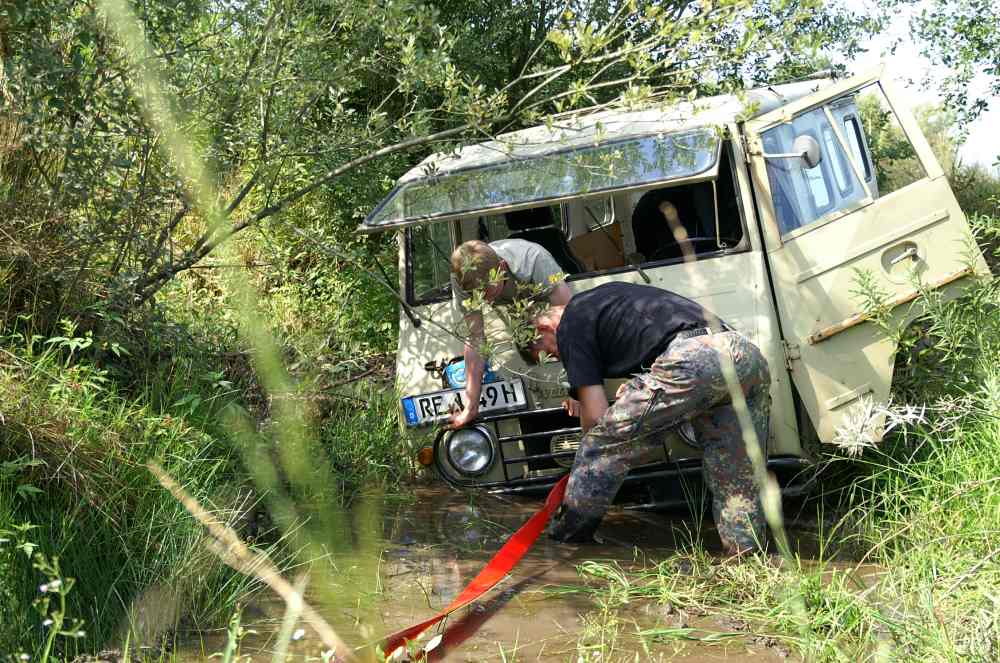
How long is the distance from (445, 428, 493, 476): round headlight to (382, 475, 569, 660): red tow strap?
0.53 meters

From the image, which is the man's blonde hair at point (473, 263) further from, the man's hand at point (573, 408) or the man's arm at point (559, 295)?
the man's hand at point (573, 408)

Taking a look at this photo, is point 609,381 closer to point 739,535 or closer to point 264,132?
point 739,535

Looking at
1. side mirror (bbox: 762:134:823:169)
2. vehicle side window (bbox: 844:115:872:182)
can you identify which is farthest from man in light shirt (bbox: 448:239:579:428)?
vehicle side window (bbox: 844:115:872:182)

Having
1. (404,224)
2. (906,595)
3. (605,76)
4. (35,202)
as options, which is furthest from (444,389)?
(605,76)

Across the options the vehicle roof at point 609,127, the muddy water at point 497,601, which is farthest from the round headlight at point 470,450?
the vehicle roof at point 609,127

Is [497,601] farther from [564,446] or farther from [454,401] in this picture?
[454,401]

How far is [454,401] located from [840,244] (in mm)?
2028

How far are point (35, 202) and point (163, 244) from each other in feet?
1.90

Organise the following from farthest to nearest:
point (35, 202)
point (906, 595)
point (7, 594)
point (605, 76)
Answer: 1. point (605, 76)
2. point (35, 202)
3. point (906, 595)
4. point (7, 594)

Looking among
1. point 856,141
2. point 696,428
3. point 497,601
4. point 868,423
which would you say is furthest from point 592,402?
point 856,141

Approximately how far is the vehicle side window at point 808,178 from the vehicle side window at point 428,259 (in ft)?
5.95

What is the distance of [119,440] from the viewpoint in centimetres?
396

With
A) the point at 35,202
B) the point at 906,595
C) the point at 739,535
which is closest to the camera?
the point at 906,595

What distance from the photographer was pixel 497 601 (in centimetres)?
400
